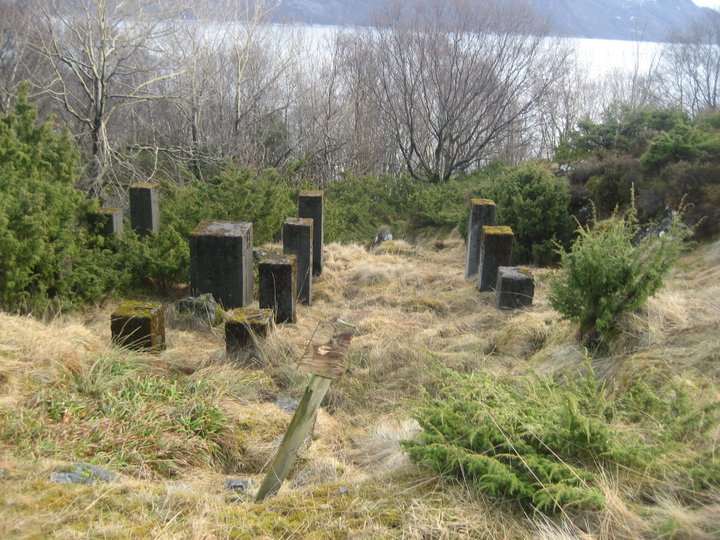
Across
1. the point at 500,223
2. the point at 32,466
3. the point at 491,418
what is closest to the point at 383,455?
the point at 491,418

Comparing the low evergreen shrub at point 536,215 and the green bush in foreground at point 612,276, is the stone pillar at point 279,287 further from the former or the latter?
the low evergreen shrub at point 536,215

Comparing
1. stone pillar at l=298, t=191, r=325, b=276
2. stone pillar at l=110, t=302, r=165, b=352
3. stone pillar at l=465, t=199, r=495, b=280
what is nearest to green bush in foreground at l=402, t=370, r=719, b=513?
stone pillar at l=110, t=302, r=165, b=352

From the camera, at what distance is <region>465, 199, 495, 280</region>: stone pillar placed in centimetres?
947

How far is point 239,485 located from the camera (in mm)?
3445

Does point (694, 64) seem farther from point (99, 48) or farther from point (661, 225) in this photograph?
point (99, 48)

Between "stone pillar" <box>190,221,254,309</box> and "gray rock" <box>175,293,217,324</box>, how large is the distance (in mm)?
366

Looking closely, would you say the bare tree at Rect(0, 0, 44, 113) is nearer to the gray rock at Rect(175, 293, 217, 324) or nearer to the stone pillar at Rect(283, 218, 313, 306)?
the stone pillar at Rect(283, 218, 313, 306)

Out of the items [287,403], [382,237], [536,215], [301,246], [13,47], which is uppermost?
[13,47]

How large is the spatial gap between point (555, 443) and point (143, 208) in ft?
27.9

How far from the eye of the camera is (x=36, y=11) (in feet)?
70.0

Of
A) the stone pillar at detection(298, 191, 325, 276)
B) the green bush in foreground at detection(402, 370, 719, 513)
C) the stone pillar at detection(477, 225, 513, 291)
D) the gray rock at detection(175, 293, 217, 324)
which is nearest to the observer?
the green bush in foreground at detection(402, 370, 719, 513)

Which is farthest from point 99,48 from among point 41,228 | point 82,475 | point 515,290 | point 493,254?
point 82,475

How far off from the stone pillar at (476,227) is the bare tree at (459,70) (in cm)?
1116

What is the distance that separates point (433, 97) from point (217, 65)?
842cm
